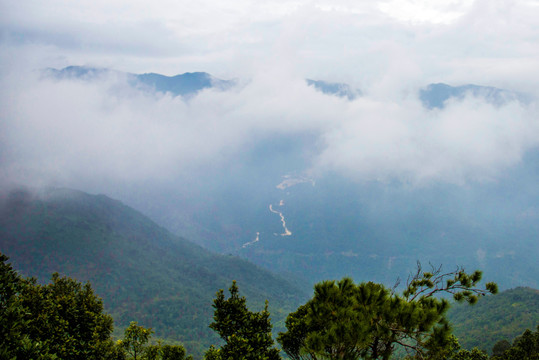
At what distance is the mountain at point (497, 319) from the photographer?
12173 cm

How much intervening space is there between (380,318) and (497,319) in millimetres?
164041

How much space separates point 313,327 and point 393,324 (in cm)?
408

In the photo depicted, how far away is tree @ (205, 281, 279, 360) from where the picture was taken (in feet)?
62.9

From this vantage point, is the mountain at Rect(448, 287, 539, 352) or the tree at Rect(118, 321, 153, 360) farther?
the mountain at Rect(448, 287, 539, 352)

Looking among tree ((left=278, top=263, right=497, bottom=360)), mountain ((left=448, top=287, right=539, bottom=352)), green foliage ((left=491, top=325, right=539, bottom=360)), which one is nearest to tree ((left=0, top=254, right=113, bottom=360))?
tree ((left=278, top=263, right=497, bottom=360))

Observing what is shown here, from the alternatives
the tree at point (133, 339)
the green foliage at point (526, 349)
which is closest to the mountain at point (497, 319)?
the green foliage at point (526, 349)

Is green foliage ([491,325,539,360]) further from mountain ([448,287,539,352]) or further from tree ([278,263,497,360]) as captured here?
mountain ([448,287,539,352])

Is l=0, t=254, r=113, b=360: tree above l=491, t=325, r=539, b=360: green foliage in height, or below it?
below

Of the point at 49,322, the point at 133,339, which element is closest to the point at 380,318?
the point at 49,322

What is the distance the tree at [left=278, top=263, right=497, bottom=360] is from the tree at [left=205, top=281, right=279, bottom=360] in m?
5.59

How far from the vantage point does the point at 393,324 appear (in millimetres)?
12930

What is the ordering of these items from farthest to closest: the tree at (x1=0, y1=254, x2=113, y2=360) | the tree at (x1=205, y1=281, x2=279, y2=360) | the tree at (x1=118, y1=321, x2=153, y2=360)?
the tree at (x1=118, y1=321, x2=153, y2=360), the tree at (x1=205, y1=281, x2=279, y2=360), the tree at (x1=0, y1=254, x2=113, y2=360)

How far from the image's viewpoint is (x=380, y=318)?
13242 mm

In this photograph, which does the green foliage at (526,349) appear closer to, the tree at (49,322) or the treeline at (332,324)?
the treeline at (332,324)
